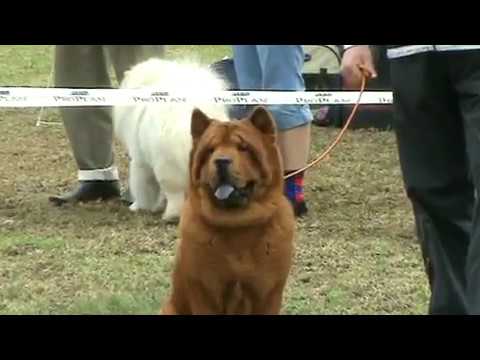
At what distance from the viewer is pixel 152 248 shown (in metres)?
4.62

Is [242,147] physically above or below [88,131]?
above

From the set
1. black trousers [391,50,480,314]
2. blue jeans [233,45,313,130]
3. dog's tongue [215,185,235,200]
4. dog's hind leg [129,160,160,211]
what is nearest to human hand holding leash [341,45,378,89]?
black trousers [391,50,480,314]

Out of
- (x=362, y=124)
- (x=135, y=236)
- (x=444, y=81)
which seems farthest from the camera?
(x=362, y=124)

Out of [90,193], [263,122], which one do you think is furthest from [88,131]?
[263,122]

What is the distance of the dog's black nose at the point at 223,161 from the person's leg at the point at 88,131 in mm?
2501

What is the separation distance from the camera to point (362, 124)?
750 centimetres

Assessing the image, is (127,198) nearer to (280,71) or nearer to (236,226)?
(280,71)

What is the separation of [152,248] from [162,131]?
2.25 ft

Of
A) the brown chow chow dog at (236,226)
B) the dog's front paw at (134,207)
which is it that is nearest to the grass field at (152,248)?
the dog's front paw at (134,207)
